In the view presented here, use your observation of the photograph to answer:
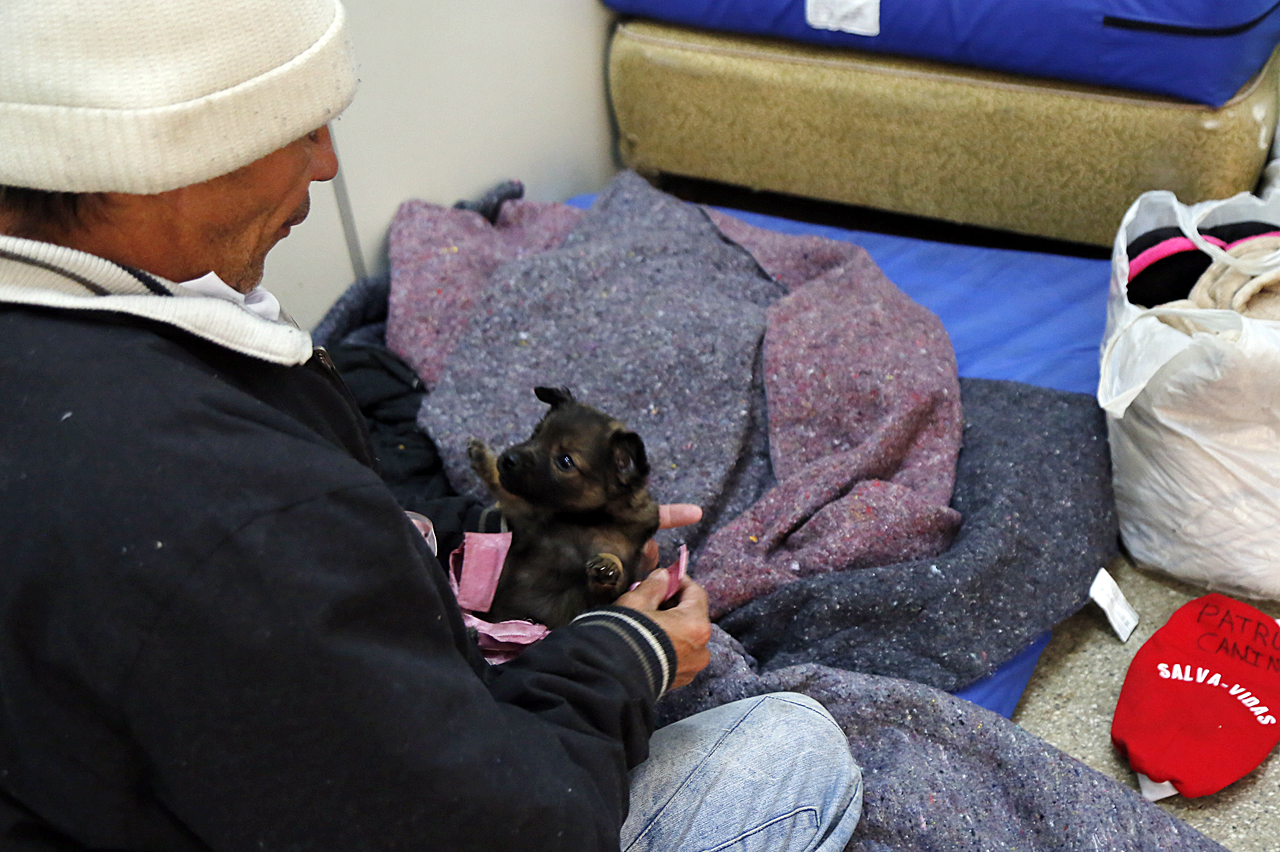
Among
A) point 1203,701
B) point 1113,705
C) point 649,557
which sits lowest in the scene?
point 1113,705

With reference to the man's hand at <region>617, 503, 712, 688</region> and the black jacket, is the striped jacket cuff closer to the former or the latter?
the man's hand at <region>617, 503, 712, 688</region>

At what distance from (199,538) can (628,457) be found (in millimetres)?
1047

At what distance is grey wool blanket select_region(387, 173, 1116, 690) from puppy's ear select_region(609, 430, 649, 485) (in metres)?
0.32

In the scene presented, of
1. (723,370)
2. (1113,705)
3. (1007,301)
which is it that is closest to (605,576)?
(723,370)

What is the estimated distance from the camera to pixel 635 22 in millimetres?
3438

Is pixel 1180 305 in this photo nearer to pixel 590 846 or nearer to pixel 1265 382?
pixel 1265 382

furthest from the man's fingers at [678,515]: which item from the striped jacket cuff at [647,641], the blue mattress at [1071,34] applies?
the blue mattress at [1071,34]

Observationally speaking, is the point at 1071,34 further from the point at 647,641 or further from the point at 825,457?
the point at 647,641

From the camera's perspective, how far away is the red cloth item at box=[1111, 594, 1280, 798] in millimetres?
1746

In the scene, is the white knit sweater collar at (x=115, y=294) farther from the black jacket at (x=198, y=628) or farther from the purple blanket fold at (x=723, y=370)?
the purple blanket fold at (x=723, y=370)

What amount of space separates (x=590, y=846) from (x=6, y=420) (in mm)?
624

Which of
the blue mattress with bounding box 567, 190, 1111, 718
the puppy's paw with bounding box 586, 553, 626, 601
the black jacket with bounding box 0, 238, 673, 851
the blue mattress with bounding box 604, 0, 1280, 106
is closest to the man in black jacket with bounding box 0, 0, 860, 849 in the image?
the black jacket with bounding box 0, 238, 673, 851

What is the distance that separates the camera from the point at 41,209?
0.93m

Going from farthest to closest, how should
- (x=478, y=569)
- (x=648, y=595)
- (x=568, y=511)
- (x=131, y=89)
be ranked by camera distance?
(x=568, y=511), (x=478, y=569), (x=648, y=595), (x=131, y=89)
